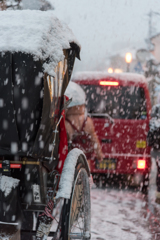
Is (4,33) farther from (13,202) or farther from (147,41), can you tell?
(147,41)

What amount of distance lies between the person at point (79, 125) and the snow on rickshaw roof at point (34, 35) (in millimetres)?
2272

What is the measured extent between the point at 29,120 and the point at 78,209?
49.2 inches

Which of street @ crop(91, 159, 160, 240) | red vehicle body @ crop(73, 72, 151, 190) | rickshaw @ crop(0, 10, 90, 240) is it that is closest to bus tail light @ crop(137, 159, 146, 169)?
red vehicle body @ crop(73, 72, 151, 190)

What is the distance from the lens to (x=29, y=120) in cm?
240

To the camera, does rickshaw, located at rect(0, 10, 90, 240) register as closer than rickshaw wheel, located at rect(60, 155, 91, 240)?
Yes

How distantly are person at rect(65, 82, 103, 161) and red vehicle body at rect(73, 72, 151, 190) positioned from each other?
1.71 metres

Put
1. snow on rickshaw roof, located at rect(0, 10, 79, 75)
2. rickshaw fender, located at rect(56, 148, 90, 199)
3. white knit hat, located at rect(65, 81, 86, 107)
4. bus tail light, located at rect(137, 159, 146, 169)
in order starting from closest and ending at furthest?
snow on rickshaw roof, located at rect(0, 10, 79, 75)
rickshaw fender, located at rect(56, 148, 90, 199)
white knit hat, located at rect(65, 81, 86, 107)
bus tail light, located at rect(137, 159, 146, 169)

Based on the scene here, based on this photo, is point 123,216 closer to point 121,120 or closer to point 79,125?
point 79,125

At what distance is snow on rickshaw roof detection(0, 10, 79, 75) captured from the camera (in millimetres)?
2277

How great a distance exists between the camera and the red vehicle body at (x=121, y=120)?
24.4ft

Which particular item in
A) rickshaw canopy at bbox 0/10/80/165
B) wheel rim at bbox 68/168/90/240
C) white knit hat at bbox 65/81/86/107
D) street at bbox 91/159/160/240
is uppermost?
rickshaw canopy at bbox 0/10/80/165

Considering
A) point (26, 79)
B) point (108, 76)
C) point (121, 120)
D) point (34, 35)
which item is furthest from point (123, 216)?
point (34, 35)

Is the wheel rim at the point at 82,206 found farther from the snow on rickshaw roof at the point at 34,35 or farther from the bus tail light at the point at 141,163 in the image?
the bus tail light at the point at 141,163

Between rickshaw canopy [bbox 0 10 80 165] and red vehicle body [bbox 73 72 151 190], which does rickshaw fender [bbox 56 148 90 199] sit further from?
red vehicle body [bbox 73 72 151 190]
